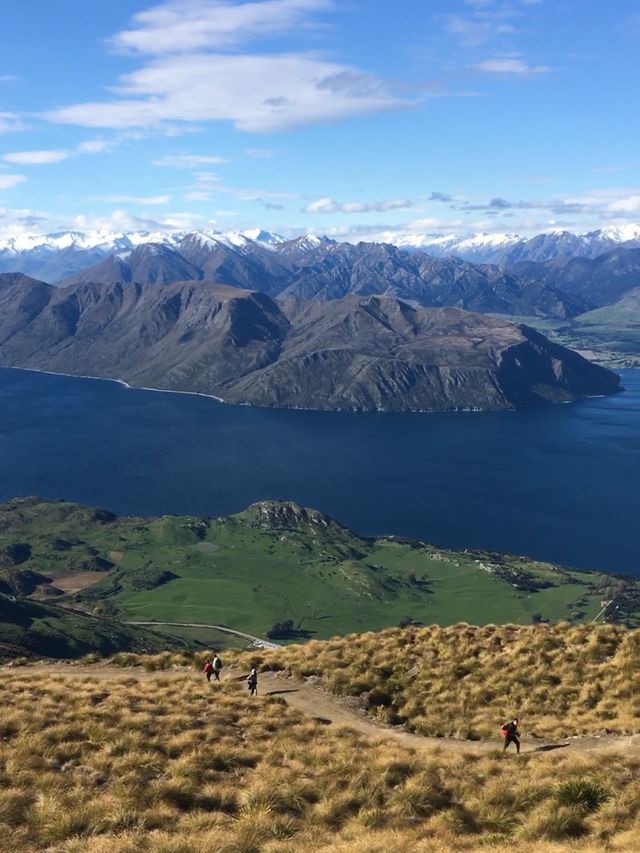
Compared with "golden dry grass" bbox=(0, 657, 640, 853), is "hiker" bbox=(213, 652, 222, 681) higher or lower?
lower

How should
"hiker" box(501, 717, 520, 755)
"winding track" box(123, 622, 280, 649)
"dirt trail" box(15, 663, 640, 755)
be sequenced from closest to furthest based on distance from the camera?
1. "hiker" box(501, 717, 520, 755)
2. "dirt trail" box(15, 663, 640, 755)
3. "winding track" box(123, 622, 280, 649)

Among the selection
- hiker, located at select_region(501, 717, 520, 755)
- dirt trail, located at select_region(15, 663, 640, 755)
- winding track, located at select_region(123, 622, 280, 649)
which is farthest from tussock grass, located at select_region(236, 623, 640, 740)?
winding track, located at select_region(123, 622, 280, 649)

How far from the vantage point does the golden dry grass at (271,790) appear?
24375 millimetres

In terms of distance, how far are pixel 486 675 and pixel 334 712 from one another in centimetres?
1063

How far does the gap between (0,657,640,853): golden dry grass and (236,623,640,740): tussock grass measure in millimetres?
5521

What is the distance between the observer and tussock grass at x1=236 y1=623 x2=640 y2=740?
39.5 metres

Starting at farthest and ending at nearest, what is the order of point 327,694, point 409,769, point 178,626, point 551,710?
1. point 178,626
2. point 327,694
3. point 551,710
4. point 409,769

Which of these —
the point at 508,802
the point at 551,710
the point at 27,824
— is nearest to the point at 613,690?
the point at 551,710

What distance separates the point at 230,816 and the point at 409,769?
27.9 feet

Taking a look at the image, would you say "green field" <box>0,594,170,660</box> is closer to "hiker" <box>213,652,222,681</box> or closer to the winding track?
the winding track

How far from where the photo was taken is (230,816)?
2664cm

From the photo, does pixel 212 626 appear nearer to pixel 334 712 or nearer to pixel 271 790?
pixel 334 712

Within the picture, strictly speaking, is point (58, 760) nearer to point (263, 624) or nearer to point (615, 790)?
point (615, 790)

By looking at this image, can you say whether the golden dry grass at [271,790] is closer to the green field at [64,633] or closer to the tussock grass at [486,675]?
the tussock grass at [486,675]
